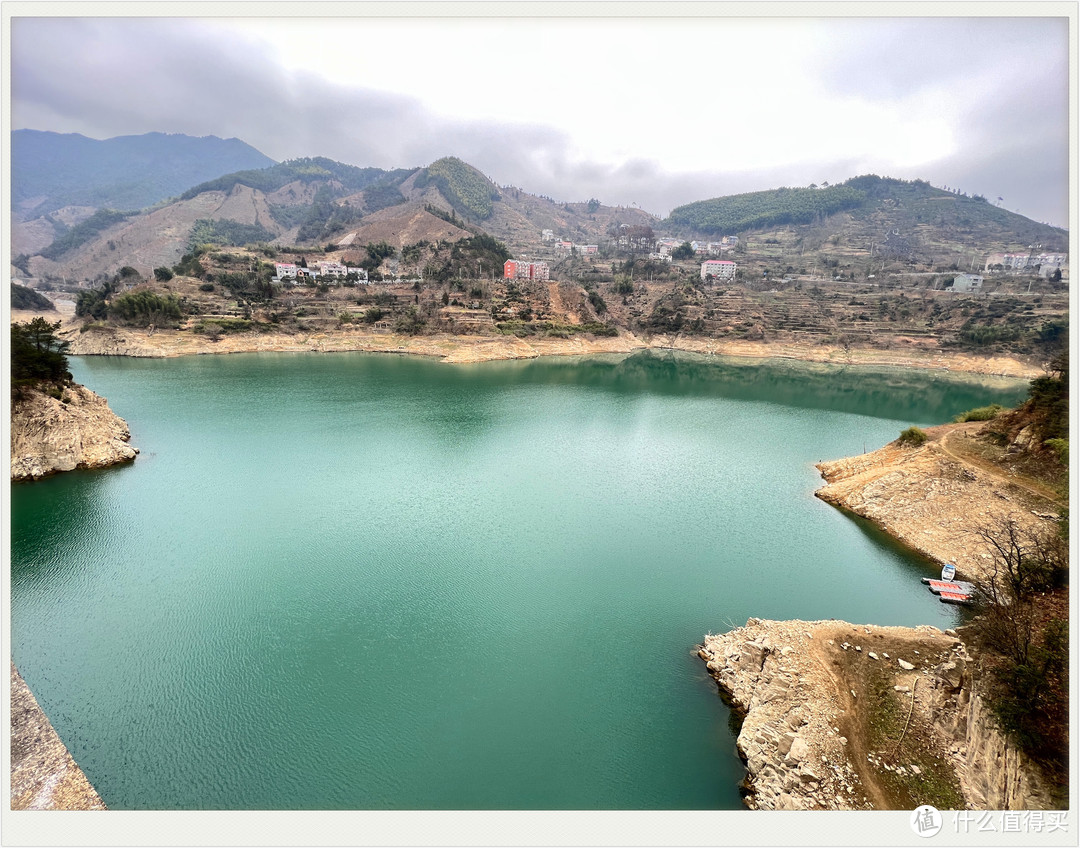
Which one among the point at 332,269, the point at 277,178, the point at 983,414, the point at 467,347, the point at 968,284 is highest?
the point at 277,178

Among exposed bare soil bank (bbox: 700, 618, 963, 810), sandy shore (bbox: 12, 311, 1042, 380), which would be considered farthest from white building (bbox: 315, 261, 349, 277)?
exposed bare soil bank (bbox: 700, 618, 963, 810)

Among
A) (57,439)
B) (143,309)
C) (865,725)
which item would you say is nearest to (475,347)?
(143,309)

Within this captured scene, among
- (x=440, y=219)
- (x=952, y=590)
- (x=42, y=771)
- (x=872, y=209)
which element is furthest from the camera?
(x=872, y=209)

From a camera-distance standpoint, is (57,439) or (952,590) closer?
(952,590)

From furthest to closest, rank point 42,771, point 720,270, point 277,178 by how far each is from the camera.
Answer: point 277,178, point 720,270, point 42,771

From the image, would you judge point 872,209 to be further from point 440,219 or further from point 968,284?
point 440,219

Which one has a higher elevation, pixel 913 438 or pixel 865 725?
pixel 913 438

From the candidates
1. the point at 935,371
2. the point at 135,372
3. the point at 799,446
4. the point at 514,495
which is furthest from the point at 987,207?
the point at 135,372
